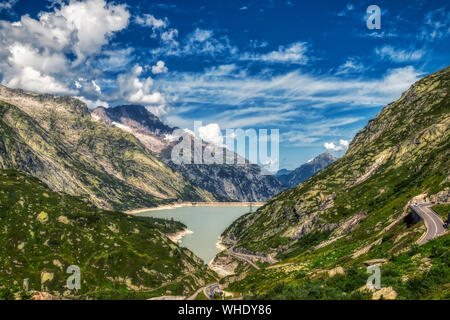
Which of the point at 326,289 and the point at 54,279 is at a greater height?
the point at 326,289
